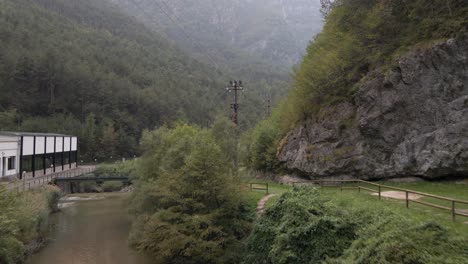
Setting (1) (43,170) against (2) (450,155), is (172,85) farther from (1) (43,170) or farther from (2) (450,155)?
(2) (450,155)

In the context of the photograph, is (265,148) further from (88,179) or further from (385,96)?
(88,179)

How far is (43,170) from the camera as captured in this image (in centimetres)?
→ 6059

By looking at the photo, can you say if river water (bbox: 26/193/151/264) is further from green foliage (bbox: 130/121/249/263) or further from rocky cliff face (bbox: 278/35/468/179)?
rocky cliff face (bbox: 278/35/468/179)

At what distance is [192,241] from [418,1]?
833 inches

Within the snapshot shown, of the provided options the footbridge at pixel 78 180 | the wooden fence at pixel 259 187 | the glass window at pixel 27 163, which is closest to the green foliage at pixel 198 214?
the wooden fence at pixel 259 187

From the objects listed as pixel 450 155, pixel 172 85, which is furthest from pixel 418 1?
pixel 172 85

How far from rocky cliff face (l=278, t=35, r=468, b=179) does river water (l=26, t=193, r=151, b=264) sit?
51.9ft

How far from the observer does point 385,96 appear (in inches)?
949

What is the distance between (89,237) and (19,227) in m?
8.29

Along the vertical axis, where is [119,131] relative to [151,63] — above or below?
below

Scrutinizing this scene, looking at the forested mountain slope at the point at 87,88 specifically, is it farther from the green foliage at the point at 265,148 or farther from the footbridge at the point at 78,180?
the green foliage at the point at 265,148

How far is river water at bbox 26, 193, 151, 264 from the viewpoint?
26.5 meters

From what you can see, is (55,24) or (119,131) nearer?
(119,131)

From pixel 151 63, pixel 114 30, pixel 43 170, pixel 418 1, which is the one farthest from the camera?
pixel 114 30
